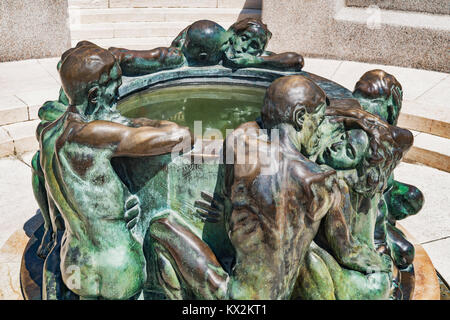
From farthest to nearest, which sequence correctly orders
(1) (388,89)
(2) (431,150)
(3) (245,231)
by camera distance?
(2) (431,150)
(1) (388,89)
(3) (245,231)

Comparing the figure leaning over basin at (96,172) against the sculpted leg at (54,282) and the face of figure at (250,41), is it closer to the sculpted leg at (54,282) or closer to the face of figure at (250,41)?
the sculpted leg at (54,282)

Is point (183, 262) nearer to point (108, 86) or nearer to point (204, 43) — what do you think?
point (108, 86)

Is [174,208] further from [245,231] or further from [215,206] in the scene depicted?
[245,231]

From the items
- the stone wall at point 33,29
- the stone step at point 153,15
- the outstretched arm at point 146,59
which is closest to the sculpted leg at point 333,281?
the outstretched arm at point 146,59

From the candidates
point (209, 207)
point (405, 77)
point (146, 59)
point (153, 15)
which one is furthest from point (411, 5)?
point (209, 207)

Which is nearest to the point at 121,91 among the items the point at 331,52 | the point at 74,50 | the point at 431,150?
the point at 74,50

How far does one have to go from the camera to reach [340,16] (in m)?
6.91

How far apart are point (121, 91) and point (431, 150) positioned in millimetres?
3082

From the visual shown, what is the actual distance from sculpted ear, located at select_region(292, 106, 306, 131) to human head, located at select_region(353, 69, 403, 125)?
774 mm

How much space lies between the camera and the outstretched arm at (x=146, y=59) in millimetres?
3438

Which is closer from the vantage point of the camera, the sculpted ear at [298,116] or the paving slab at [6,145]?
the sculpted ear at [298,116]

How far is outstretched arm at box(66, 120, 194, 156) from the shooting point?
248 centimetres

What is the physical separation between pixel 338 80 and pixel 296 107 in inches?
156

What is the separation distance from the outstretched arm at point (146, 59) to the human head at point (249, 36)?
1.28 ft
